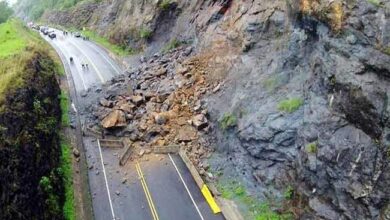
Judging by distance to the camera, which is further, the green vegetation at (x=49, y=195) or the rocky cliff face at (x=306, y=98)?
the green vegetation at (x=49, y=195)

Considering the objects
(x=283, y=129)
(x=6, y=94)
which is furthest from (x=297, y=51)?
(x=6, y=94)

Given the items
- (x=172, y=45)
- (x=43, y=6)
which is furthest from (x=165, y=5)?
(x=43, y=6)

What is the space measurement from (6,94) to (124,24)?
43.6 metres

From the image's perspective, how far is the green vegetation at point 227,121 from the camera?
31.0 metres

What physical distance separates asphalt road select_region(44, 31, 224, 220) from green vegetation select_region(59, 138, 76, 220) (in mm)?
1362

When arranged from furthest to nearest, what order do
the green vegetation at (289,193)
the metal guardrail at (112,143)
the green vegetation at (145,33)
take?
the green vegetation at (145,33) → the metal guardrail at (112,143) → the green vegetation at (289,193)

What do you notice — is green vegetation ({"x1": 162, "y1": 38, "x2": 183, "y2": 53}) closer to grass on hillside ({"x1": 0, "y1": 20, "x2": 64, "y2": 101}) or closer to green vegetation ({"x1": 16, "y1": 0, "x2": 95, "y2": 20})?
grass on hillside ({"x1": 0, "y1": 20, "x2": 64, "y2": 101})

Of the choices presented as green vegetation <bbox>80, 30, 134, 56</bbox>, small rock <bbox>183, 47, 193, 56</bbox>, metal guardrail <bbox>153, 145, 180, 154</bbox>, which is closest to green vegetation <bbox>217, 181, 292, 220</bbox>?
metal guardrail <bbox>153, 145, 180, 154</bbox>

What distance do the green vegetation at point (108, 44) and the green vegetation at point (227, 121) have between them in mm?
30896

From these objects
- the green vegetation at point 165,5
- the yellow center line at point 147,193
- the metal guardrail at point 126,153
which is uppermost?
the green vegetation at point 165,5

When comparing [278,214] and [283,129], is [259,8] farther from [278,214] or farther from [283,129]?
[278,214]

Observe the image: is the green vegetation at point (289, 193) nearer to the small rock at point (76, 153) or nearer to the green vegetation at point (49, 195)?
the green vegetation at point (49, 195)

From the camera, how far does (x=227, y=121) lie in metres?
31.5

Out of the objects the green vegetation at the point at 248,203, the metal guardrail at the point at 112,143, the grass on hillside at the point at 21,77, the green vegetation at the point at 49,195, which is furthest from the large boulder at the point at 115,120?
the green vegetation at the point at 49,195
